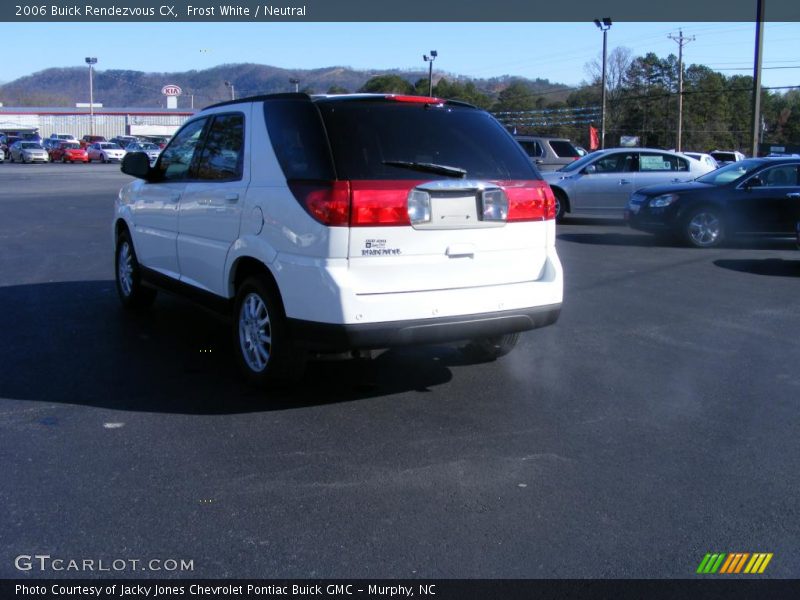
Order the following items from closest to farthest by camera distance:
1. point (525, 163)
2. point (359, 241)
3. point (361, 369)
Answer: point (359, 241) < point (525, 163) < point (361, 369)

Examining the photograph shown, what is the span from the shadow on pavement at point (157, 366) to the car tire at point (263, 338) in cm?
17

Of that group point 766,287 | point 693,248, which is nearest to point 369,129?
point 766,287

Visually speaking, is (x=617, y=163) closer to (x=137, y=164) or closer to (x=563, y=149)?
(x=563, y=149)

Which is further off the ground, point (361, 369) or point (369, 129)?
point (369, 129)

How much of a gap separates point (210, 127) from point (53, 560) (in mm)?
3851

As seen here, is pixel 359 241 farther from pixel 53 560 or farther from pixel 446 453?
pixel 53 560

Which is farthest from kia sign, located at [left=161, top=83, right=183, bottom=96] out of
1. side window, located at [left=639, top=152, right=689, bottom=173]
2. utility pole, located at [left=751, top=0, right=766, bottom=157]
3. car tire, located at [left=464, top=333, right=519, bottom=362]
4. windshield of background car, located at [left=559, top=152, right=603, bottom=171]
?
car tire, located at [left=464, top=333, right=519, bottom=362]

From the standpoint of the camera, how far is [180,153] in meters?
6.97

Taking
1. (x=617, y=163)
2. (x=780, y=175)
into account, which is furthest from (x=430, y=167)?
(x=617, y=163)

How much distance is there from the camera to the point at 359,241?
493 cm

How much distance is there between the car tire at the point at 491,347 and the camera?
20.9ft

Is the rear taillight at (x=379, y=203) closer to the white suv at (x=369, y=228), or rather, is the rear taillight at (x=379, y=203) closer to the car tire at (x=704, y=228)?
the white suv at (x=369, y=228)

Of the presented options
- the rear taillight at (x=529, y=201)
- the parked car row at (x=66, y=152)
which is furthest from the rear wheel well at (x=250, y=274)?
the parked car row at (x=66, y=152)
